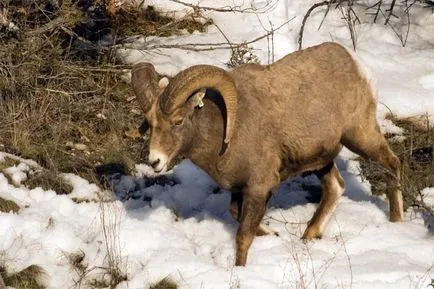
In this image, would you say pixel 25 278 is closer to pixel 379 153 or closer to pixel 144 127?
pixel 144 127

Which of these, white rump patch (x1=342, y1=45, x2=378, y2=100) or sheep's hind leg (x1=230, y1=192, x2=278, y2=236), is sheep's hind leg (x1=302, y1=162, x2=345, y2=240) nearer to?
sheep's hind leg (x1=230, y1=192, x2=278, y2=236)

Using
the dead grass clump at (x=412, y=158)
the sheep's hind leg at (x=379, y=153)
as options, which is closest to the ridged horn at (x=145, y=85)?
the sheep's hind leg at (x=379, y=153)

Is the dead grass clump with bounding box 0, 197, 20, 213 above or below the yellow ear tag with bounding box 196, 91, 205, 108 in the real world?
below

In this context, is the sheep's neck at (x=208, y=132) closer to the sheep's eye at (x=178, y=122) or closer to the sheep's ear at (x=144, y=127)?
the sheep's eye at (x=178, y=122)

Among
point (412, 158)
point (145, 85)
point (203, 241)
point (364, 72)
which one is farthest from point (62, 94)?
point (412, 158)

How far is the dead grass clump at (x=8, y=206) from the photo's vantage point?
7.46 m

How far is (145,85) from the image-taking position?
6.63 meters

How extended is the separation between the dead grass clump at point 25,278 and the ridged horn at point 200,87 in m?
1.59

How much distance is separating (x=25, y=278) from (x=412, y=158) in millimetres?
4172

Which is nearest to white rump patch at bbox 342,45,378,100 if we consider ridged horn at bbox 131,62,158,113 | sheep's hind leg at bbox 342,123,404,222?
sheep's hind leg at bbox 342,123,404,222

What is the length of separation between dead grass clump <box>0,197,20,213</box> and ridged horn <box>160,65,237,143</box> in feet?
6.35

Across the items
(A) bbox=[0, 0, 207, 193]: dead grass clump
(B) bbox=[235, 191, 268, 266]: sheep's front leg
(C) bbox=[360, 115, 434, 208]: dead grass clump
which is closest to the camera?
(B) bbox=[235, 191, 268, 266]: sheep's front leg

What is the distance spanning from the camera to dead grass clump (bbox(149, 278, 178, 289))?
6477 millimetres

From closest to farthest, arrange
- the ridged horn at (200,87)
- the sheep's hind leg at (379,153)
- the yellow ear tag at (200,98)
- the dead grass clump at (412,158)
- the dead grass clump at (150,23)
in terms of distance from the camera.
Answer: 1. the ridged horn at (200,87)
2. the yellow ear tag at (200,98)
3. the sheep's hind leg at (379,153)
4. the dead grass clump at (412,158)
5. the dead grass clump at (150,23)
